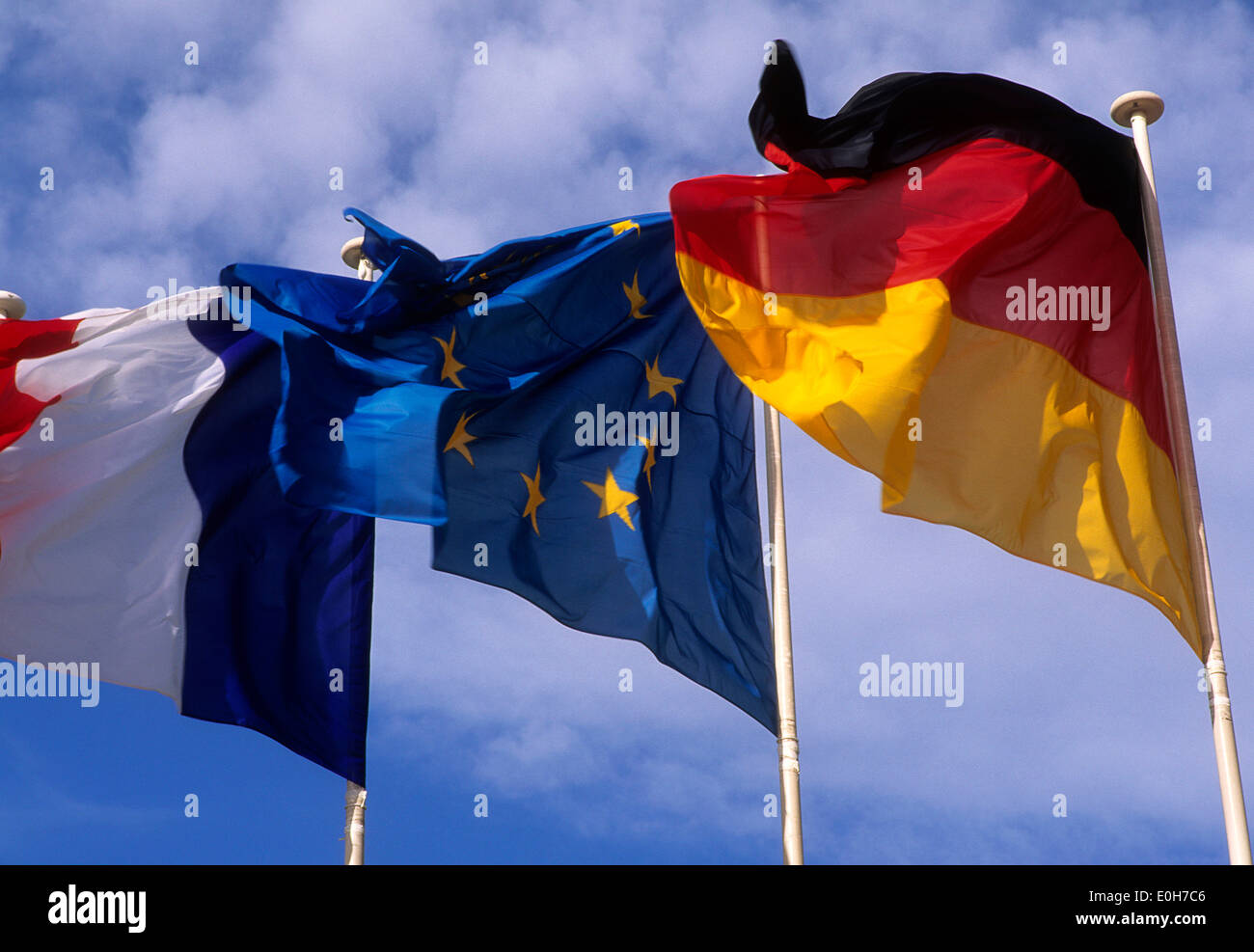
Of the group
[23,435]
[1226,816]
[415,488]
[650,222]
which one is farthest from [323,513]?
[1226,816]

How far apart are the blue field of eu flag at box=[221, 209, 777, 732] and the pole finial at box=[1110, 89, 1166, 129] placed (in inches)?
190

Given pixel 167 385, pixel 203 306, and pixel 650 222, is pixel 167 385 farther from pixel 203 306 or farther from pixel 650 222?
pixel 650 222

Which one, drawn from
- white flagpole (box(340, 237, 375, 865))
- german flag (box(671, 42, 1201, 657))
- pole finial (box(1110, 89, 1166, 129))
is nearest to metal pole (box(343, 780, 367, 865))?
white flagpole (box(340, 237, 375, 865))

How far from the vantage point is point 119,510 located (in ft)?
57.7

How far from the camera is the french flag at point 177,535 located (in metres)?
16.8

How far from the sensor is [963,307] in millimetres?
16719

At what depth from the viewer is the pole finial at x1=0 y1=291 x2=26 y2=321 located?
1923cm

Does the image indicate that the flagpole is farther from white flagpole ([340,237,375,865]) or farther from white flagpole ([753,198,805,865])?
white flagpole ([340,237,375,865])

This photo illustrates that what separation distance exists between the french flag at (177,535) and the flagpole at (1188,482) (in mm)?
7872

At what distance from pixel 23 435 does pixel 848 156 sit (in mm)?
9062
